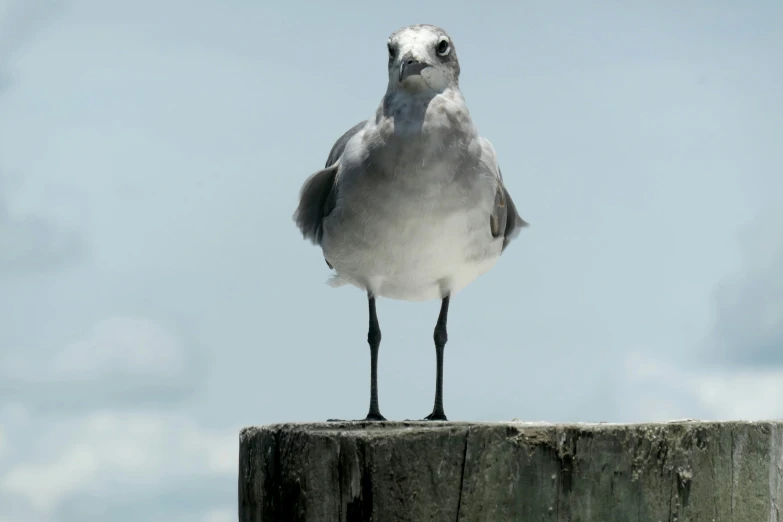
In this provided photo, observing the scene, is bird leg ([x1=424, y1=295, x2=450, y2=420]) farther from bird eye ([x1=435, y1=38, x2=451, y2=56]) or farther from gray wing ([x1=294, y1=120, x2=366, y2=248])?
bird eye ([x1=435, y1=38, x2=451, y2=56])

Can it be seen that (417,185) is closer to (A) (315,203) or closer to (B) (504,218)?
(B) (504,218)

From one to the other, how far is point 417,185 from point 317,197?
1.20 m

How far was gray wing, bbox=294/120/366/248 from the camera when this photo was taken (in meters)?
6.93

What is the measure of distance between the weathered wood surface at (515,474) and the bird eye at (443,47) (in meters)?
2.95

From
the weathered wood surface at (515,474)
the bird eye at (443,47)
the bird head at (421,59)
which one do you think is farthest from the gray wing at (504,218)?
the weathered wood surface at (515,474)

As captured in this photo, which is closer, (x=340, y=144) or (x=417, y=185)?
(x=417, y=185)

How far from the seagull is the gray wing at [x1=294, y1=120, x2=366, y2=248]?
0.25m

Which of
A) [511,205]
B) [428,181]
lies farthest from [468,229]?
[511,205]

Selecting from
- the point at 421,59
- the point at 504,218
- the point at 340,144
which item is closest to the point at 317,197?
the point at 340,144

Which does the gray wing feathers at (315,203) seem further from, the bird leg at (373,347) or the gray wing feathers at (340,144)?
the bird leg at (373,347)

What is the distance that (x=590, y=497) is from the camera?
3.76 metres

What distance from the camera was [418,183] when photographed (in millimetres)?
6051

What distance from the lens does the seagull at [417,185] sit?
6.07m

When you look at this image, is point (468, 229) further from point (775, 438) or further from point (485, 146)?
point (775, 438)
